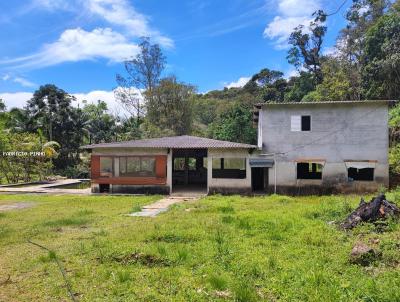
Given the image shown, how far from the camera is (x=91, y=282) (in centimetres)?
654

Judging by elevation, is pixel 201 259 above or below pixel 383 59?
below

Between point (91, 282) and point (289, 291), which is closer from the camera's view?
point (289, 291)

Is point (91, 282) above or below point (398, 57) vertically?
below

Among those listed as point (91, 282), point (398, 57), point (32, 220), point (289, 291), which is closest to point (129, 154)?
point (32, 220)

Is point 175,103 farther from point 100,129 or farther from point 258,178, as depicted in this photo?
point 258,178

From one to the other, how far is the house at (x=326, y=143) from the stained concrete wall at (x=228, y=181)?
112 cm

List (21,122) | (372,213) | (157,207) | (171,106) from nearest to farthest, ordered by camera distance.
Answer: (372,213) → (157,207) → (21,122) → (171,106)

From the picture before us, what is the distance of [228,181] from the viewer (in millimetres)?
20953

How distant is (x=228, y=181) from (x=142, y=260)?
13573 millimetres

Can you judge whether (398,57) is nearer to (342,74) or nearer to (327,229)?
(342,74)

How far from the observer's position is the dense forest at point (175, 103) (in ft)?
98.6

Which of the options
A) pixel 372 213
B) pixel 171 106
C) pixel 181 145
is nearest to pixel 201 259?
pixel 372 213

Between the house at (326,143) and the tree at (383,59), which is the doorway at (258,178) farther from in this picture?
the tree at (383,59)

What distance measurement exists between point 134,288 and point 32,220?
27.2 feet
